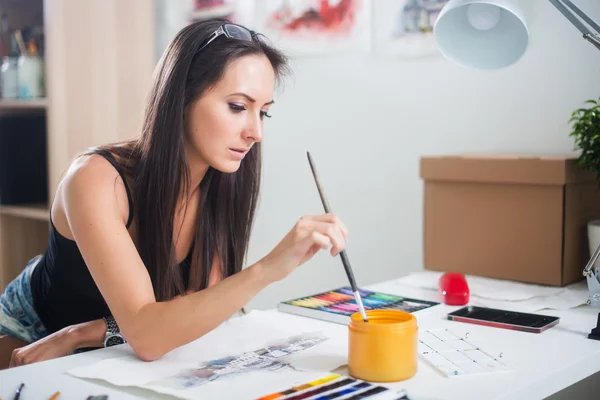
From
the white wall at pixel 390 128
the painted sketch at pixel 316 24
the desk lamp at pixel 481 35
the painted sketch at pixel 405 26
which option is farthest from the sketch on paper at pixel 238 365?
the painted sketch at pixel 316 24

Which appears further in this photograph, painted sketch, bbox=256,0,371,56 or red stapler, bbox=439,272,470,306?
painted sketch, bbox=256,0,371,56

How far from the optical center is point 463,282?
145cm

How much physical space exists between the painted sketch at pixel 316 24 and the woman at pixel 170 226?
0.79m

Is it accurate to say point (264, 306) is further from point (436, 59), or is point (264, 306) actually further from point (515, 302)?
point (515, 302)

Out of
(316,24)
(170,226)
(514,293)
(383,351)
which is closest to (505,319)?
(514,293)

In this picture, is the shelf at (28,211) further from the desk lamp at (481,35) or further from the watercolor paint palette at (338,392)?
the watercolor paint palette at (338,392)

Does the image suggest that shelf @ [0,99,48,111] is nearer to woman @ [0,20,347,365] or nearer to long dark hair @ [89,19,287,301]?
woman @ [0,20,347,365]

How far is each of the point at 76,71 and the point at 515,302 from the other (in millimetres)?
1744

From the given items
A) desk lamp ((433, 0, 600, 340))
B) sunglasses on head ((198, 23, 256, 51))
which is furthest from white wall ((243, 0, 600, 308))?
sunglasses on head ((198, 23, 256, 51))

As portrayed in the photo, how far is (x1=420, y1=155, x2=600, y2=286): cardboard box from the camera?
63.7 inches

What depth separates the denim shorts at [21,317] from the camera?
4.86 ft

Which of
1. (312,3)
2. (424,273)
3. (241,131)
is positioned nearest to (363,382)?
(241,131)

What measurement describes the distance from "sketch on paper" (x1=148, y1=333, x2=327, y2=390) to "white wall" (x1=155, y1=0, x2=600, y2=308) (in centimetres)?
102

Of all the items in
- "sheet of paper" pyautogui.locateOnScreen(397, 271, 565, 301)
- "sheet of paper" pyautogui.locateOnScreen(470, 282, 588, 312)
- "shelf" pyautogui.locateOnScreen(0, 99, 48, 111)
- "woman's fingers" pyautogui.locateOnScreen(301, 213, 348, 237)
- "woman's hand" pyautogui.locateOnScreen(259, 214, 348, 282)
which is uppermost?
"shelf" pyautogui.locateOnScreen(0, 99, 48, 111)
